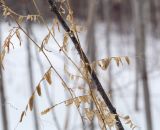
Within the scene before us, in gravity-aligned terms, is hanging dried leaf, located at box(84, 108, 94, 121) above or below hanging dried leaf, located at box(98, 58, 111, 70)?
below

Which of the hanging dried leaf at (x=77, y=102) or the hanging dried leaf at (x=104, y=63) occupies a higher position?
the hanging dried leaf at (x=104, y=63)

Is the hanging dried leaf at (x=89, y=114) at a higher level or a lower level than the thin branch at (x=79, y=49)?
lower

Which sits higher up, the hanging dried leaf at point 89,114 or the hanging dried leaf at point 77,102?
the hanging dried leaf at point 77,102

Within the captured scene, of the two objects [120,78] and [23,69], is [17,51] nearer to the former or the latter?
[23,69]

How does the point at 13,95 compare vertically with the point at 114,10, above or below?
below

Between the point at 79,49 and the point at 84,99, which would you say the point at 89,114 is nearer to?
the point at 84,99

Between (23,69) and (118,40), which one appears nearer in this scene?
(23,69)

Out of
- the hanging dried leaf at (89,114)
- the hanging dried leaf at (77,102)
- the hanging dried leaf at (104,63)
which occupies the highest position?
the hanging dried leaf at (104,63)

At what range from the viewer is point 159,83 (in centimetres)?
1474

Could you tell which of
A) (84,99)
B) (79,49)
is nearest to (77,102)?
(84,99)

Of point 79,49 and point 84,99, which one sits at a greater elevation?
point 79,49

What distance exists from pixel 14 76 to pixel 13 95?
115cm

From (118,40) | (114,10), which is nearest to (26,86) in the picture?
(118,40)

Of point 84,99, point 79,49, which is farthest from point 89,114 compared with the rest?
point 79,49
